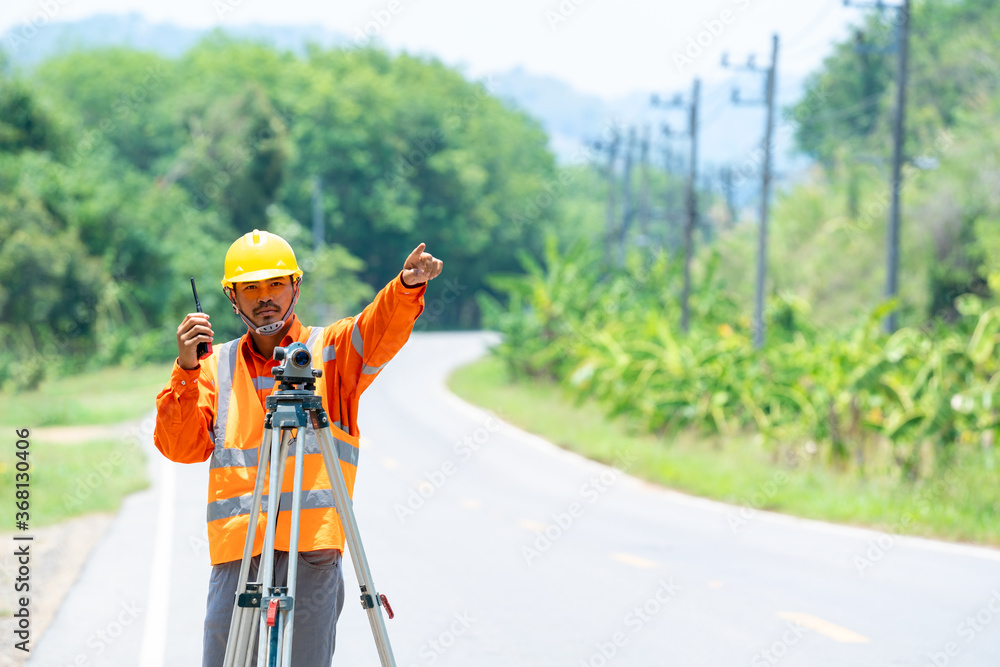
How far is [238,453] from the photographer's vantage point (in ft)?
12.4

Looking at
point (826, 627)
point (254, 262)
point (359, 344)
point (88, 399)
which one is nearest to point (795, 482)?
point (826, 627)

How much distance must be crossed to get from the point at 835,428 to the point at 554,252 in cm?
1367

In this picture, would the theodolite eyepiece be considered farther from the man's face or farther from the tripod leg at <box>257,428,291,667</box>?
the man's face

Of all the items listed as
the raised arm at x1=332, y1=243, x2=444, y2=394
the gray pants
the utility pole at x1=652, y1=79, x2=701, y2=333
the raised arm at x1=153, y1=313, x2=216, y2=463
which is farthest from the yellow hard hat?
the utility pole at x1=652, y1=79, x2=701, y2=333

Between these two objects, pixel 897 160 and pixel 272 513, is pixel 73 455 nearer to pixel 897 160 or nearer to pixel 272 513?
pixel 897 160

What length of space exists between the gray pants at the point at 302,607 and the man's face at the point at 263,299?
744 millimetres

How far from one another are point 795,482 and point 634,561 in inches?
189

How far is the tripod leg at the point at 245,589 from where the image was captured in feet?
11.4

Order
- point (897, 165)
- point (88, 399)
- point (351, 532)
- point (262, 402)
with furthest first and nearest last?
point (88, 399) → point (897, 165) → point (262, 402) → point (351, 532)

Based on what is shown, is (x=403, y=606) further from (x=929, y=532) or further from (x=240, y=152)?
(x=240, y=152)

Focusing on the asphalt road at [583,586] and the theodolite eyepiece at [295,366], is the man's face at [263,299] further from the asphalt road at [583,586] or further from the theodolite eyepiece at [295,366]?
the asphalt road at [583,586]

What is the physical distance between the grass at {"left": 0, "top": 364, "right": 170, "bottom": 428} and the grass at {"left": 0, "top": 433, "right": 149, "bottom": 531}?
12.3ft

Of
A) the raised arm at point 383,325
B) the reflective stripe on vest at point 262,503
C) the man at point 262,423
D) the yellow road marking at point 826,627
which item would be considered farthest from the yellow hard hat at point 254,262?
the yellow road marking at point 826,627

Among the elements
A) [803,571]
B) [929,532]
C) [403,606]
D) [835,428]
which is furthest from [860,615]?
[835,428]
